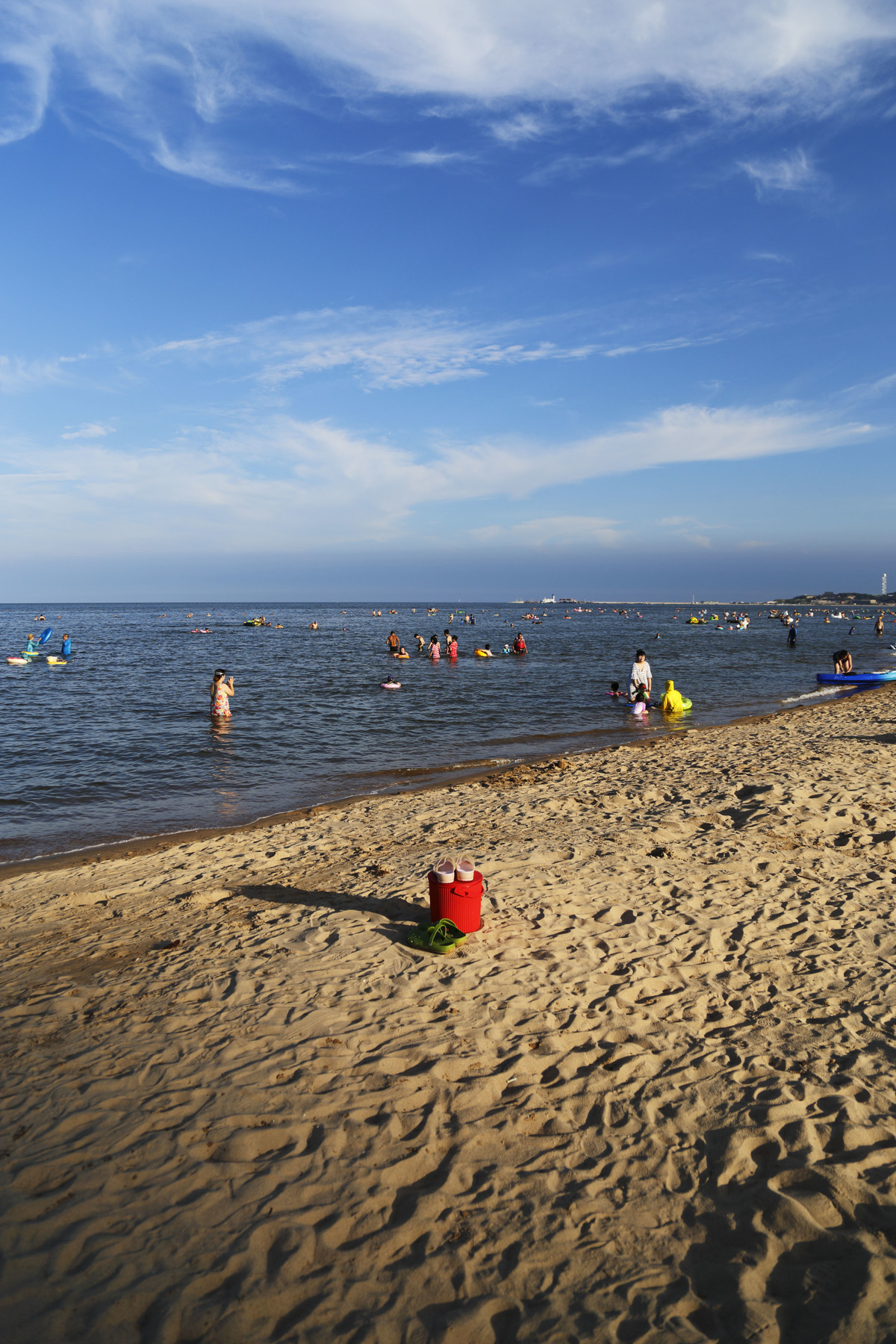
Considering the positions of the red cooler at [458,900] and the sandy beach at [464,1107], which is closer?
the sandy beach at [464,1107]

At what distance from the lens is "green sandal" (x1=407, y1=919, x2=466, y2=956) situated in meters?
6.05

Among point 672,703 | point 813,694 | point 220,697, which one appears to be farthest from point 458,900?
point 813,694

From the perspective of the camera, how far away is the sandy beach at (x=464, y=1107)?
10.3 feet

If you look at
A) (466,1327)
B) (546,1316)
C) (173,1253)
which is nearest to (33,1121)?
(173,1253)

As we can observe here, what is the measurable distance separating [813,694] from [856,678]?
1881 mm

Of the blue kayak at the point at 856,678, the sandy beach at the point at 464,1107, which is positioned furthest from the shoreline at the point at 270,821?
the blue kayak at the point at 856,678

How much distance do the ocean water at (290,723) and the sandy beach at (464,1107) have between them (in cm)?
490

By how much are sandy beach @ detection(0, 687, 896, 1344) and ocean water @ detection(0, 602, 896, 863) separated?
16.1 feet

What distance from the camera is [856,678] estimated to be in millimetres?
27047

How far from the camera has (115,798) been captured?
13016mm

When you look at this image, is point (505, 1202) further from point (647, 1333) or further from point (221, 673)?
point (221, 673)

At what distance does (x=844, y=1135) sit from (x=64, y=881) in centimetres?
865

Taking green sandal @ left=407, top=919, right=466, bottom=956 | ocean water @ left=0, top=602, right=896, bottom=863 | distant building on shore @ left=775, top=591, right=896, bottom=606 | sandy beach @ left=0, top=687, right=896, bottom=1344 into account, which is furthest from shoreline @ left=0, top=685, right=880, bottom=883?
distant building on shore @ left=775, top=591, right=896, bottom=606

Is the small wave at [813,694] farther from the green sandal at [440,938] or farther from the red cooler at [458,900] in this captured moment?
the green sandal at [440,938]
